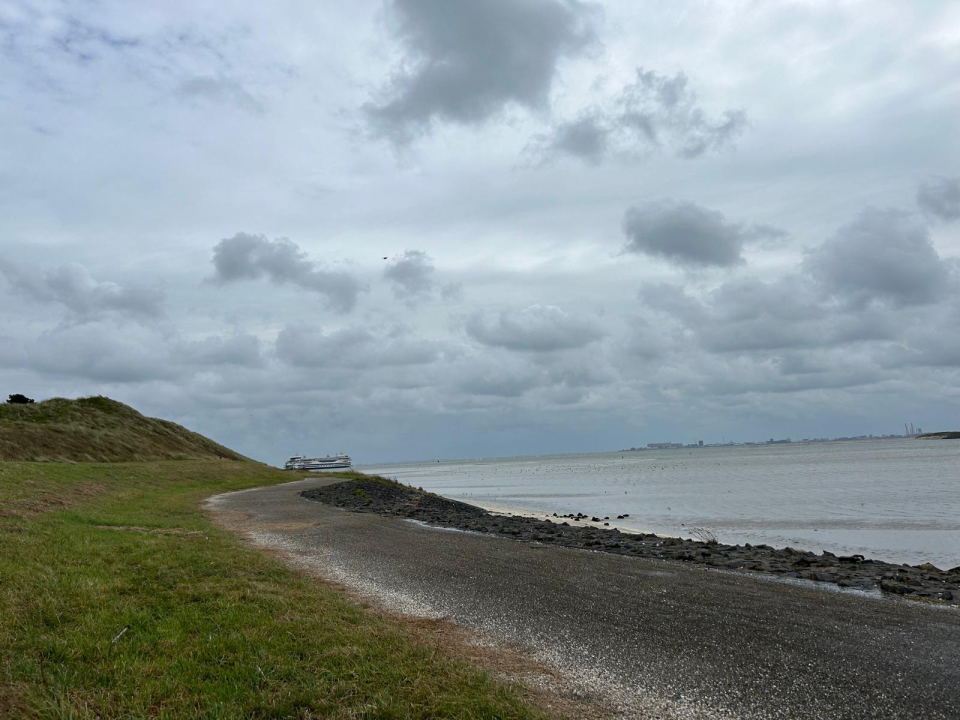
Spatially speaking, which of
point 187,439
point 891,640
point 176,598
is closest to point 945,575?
point 891,640

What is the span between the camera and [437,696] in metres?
6.04

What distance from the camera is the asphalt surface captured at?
6.53 meters

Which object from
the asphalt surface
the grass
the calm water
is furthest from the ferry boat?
the asphalt surface

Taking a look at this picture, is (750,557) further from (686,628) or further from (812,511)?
(812,511)

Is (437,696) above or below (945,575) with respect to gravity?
above

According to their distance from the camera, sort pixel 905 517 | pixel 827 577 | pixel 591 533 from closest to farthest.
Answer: pixel 827 577
pixel 591 533
pixel 905 517

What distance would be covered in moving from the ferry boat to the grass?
68.6 m

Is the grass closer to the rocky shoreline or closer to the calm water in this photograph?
the rocky shoreline

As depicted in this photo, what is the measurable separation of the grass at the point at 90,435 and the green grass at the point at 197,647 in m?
39.3

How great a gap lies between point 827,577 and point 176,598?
13621 millimetres

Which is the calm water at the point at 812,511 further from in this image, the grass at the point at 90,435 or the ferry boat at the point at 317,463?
the ferry boat at the point at 317,463

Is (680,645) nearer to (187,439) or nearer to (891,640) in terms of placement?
(891,640)

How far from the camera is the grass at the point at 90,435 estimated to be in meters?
47.5

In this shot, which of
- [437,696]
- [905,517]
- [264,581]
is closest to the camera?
[437,696]
